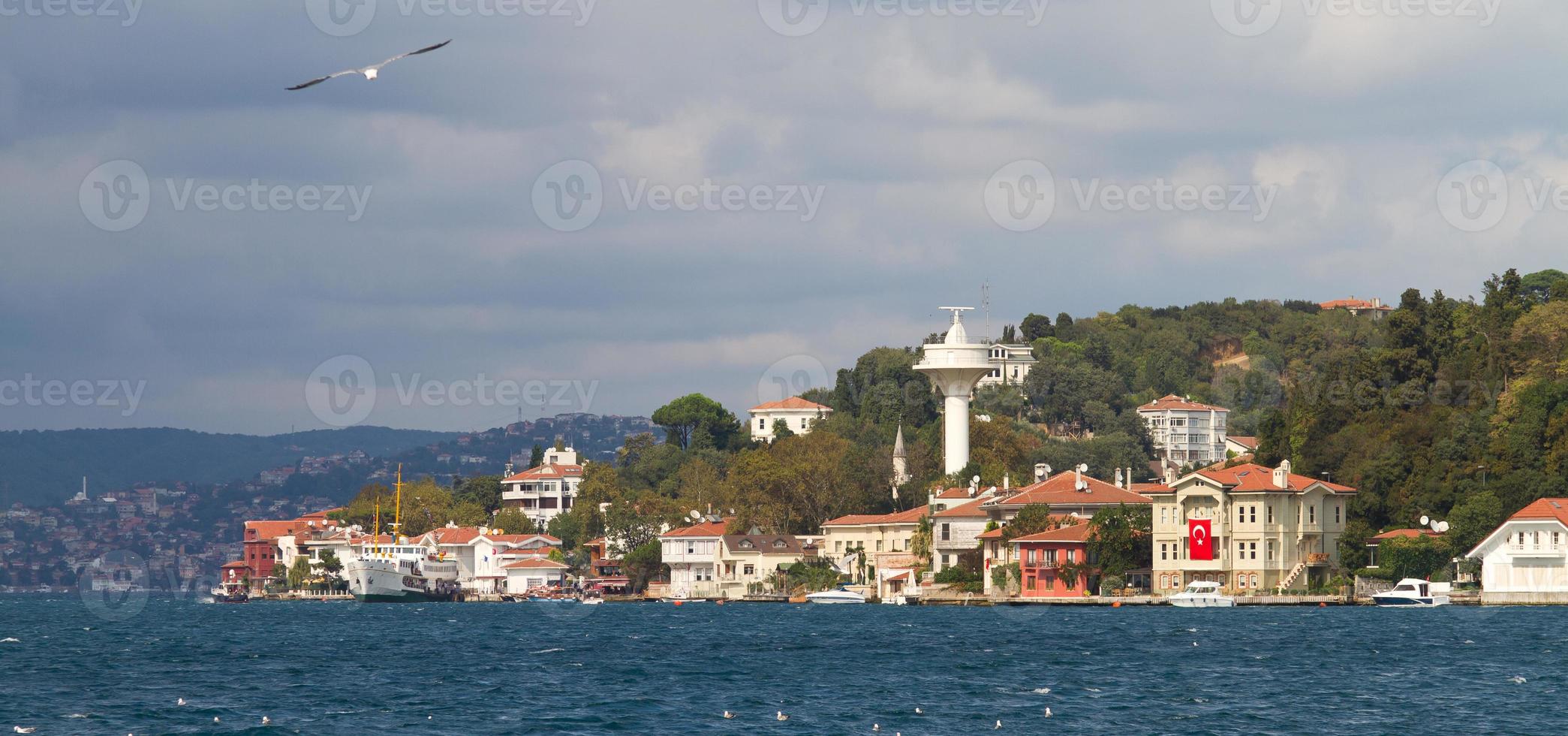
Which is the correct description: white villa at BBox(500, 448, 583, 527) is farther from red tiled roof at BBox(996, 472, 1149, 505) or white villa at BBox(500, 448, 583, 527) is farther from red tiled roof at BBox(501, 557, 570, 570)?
red tiled roof at BBox(996, 472, 1149, 505)

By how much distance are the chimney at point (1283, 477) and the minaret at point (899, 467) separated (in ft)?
127

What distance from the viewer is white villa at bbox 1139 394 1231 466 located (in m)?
Answer: 157

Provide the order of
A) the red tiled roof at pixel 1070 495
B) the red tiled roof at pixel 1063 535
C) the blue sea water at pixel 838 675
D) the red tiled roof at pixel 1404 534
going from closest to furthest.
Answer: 1. the blue sea water at pixel 838 675
2. the red tiled roof at pixel 1404 534
3. the red tiled roof at pixel 1063 535
4. the red tiled roof at pixel 1070 495

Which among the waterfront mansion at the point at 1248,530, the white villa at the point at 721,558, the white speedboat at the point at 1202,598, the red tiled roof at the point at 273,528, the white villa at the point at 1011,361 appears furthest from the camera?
the white villa at the point at 1011,361

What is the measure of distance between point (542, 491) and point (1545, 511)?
89406 mm

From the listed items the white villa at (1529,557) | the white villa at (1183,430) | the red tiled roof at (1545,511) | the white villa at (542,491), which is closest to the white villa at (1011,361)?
the white villa at (1183,430)

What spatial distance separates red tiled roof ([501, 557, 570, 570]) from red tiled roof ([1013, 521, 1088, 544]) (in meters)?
44.5

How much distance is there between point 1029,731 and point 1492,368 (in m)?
64.5

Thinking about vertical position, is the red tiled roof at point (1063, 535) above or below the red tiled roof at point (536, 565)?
above

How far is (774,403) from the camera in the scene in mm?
→ 164000

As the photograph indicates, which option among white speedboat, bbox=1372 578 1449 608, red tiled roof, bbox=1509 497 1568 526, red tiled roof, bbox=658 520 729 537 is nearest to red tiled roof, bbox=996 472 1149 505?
white speedboat, bbox=1372 578 1449 608

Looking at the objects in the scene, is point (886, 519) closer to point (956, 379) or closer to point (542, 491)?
point (956, 379)

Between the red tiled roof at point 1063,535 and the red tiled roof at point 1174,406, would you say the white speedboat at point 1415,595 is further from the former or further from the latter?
the red tiled roof at point 1174,406

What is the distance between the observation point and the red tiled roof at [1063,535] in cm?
8594
